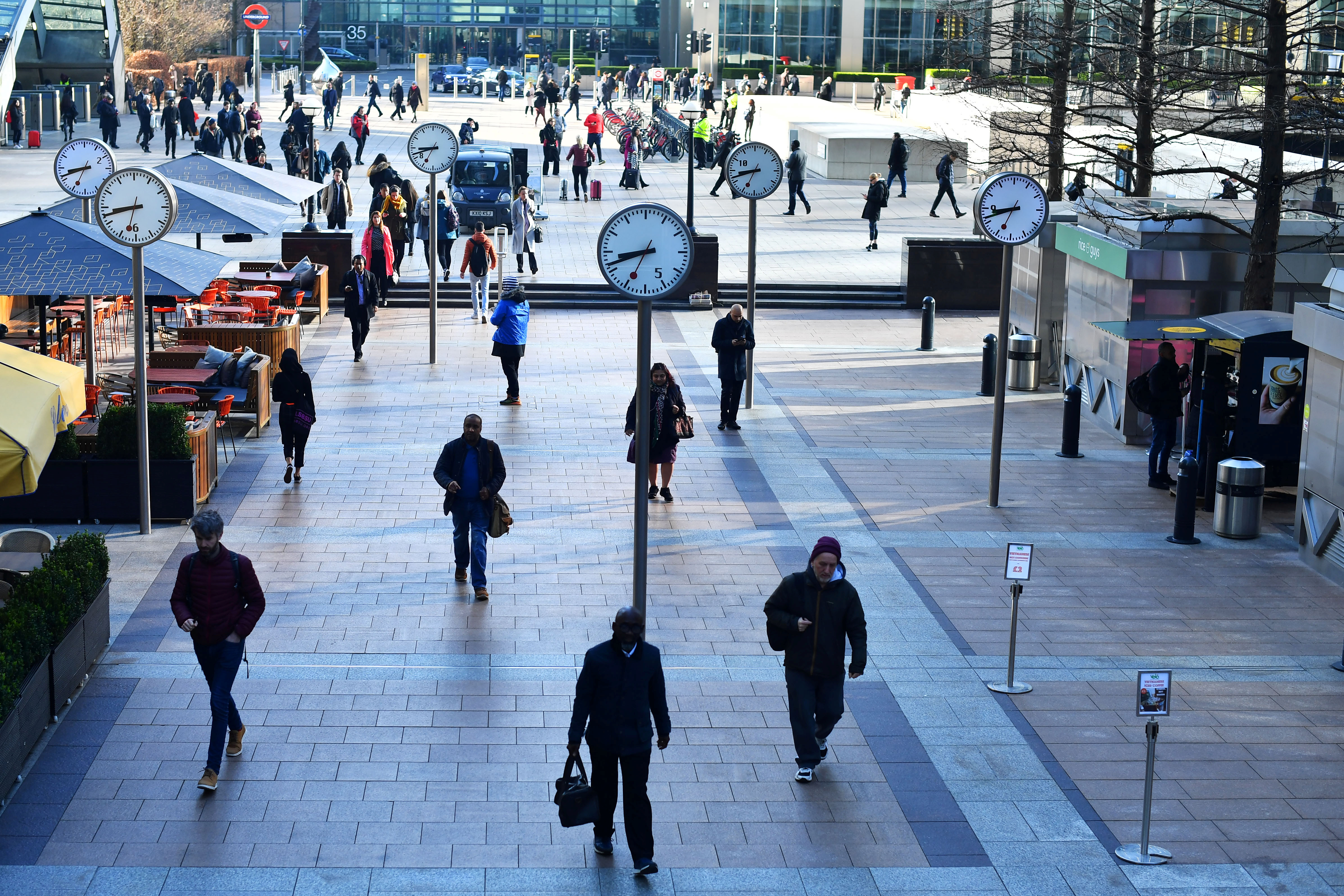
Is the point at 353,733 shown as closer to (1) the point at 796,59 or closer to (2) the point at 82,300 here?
(2) the point at 82,300

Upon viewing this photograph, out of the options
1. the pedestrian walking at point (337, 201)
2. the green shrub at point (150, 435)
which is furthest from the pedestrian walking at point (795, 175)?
the green shrub at point (150, 435)

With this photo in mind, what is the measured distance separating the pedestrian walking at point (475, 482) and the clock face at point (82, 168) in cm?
1110

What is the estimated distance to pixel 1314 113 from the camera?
18.0m

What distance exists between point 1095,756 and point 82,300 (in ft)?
55.9

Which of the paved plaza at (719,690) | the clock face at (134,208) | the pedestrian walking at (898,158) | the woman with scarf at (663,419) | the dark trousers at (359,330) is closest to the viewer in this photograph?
the paved plaza at (719,690)

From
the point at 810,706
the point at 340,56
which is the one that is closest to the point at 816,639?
the point at 810,706

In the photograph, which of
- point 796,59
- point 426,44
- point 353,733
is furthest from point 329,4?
point 353,733

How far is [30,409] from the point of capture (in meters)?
9.54

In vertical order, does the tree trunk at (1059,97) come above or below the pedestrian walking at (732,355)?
above

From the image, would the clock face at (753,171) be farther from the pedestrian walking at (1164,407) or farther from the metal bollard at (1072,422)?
the pedestrian walking at (1164,407)

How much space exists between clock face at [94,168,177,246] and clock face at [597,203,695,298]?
581 cm

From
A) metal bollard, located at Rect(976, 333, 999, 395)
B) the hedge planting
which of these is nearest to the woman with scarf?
the hedge planting

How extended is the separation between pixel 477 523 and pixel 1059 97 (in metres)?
15.3

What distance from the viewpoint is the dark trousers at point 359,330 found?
70.1 feet
